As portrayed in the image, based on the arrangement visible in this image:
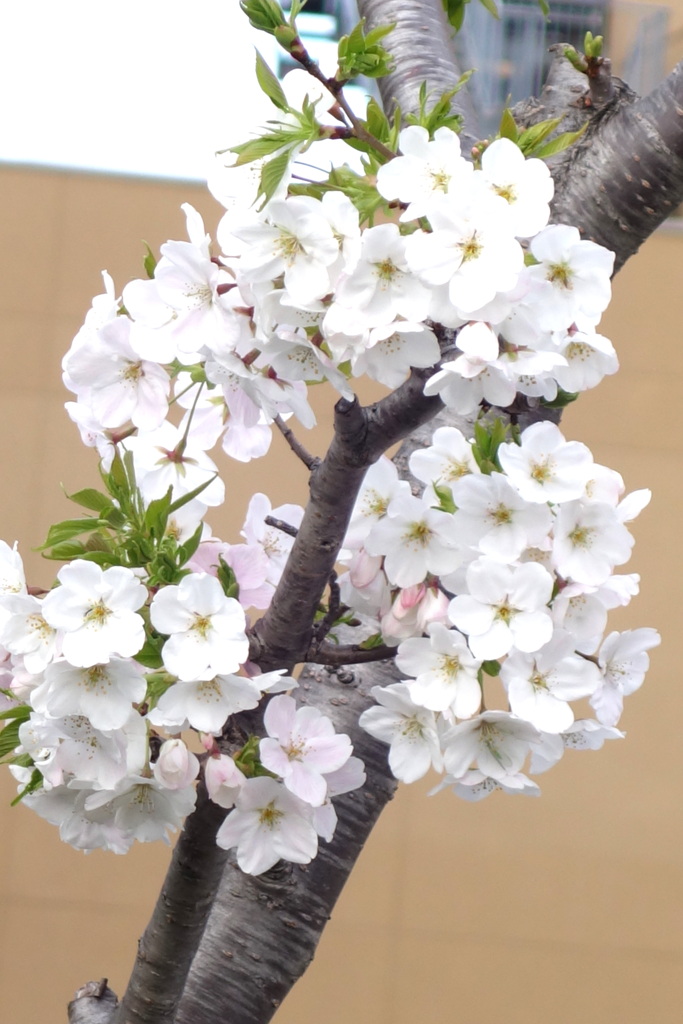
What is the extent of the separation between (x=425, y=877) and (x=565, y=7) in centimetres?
167

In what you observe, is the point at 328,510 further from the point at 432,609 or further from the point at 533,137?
the point at 533,137

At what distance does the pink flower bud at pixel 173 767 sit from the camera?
0.45 metres

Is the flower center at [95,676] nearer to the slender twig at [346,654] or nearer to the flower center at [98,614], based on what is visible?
the flower center at [98,614]

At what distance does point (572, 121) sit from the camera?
2.35ft

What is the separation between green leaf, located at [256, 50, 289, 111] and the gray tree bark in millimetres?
164

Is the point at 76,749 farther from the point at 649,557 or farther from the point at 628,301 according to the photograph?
the point at 628,301

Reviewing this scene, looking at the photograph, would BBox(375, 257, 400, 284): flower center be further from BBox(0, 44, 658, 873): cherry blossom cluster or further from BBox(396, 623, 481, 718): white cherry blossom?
BBox(396, 623, 481, 718): white cherry blossom

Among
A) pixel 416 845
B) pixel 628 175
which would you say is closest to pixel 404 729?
pixel 628 175

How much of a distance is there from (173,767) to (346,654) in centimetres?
11

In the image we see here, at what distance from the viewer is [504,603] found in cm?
41

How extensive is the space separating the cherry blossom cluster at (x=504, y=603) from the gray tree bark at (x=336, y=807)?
60 mm

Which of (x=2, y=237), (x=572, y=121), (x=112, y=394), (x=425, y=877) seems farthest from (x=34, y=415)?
(x=112, y=394)

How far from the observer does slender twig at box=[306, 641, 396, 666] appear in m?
0.52

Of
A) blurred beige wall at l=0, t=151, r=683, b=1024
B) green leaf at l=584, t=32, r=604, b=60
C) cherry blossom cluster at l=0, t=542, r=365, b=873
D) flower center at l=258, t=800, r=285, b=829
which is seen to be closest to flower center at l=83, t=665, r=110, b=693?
cherry blossom cluster at l=0, t=542, r=365, b=873
